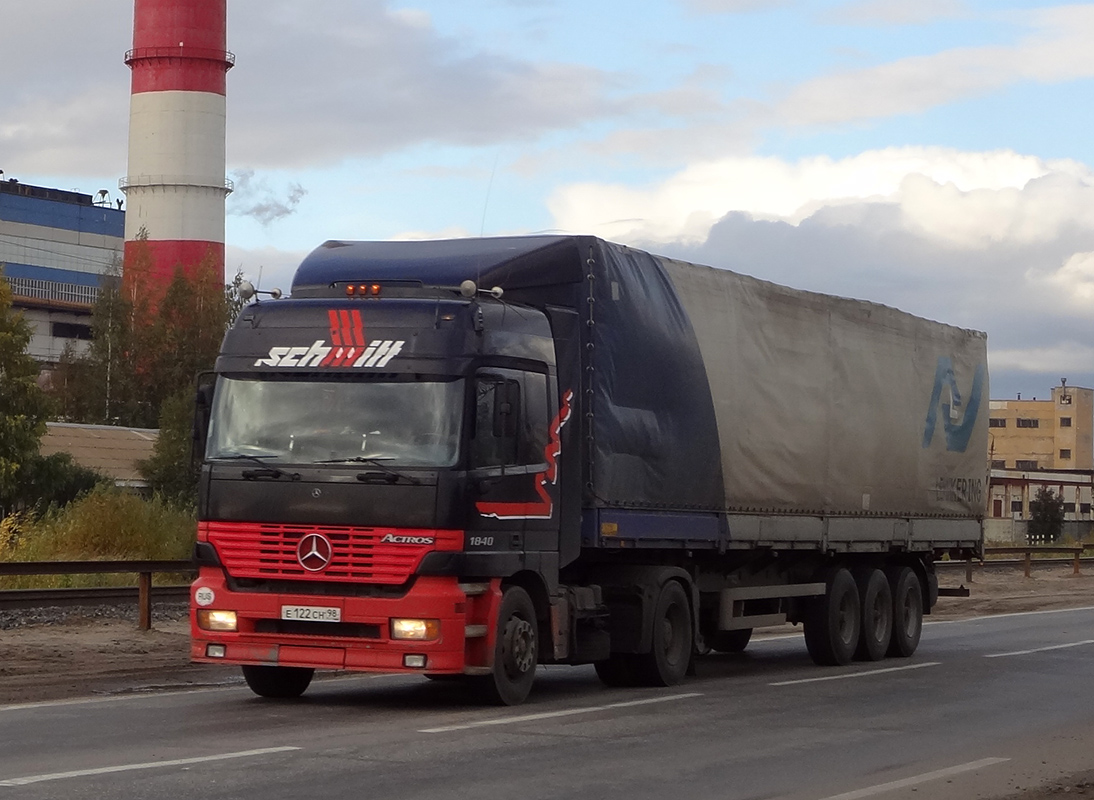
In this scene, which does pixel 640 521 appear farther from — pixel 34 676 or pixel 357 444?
pixel 34 676

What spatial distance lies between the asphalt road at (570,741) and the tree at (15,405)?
112 feet

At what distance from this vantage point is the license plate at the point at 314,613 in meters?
12.8

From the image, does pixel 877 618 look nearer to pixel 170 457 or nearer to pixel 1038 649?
pixel 1038 649

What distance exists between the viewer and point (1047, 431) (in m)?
173

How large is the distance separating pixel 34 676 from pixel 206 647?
3.44 meters

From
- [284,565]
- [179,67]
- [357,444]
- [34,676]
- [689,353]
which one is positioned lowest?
[34,676]

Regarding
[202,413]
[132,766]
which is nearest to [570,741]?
[132,766]

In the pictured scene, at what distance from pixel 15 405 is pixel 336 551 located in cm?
3971

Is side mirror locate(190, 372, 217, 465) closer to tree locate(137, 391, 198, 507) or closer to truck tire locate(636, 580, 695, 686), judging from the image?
truck tire locate(636, 580, 695, 686)

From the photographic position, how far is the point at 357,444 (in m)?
12.9

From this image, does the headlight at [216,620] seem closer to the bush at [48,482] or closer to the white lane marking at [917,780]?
the white lane marking at [917,780]

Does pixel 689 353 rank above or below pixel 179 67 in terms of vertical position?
below

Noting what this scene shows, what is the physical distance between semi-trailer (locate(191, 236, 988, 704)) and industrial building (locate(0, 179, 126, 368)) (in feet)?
288

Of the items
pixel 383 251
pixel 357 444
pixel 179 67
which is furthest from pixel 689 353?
pixel 179 67
